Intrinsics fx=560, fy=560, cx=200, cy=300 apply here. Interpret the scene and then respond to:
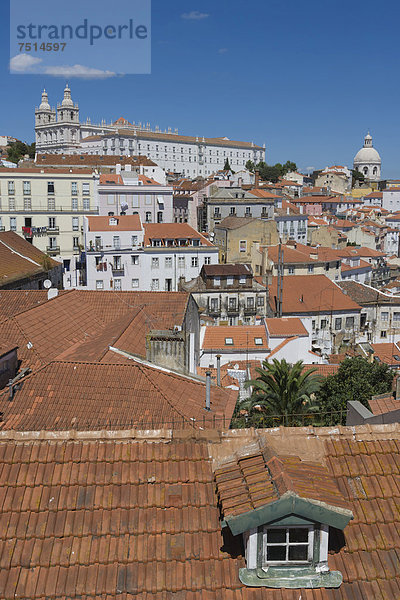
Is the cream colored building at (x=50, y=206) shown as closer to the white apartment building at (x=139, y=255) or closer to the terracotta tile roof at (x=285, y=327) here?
the white apartment building at (x=139, y=255)

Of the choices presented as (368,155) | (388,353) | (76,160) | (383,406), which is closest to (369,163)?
(368,155)

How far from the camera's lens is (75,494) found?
545 cm

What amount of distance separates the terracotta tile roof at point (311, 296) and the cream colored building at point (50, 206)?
852 inches

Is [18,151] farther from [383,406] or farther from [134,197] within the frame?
[383,406]

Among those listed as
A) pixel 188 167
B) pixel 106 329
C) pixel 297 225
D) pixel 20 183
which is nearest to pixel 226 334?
pixel 106 329

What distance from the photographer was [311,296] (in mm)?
48125

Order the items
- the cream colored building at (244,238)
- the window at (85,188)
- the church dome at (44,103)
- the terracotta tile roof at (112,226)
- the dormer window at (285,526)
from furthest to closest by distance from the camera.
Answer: the church dome at (44,103) → the cream colored building at (244,238) → the window at (85,188) → the terracotta tile roof at (112,226) → the dormer window at (285,526)

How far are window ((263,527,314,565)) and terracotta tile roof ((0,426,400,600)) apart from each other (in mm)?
261

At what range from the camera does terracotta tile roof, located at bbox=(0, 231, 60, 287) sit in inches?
1123

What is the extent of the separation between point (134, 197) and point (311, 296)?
23.5 m

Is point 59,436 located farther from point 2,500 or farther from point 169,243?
point 169,243

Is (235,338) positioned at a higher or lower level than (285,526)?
lower

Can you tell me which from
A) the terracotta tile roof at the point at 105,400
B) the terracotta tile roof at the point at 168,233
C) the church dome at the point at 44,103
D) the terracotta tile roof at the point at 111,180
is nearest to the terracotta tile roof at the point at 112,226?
the terracotta tile roof at the point at 168,233

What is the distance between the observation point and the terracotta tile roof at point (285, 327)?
122 feet
